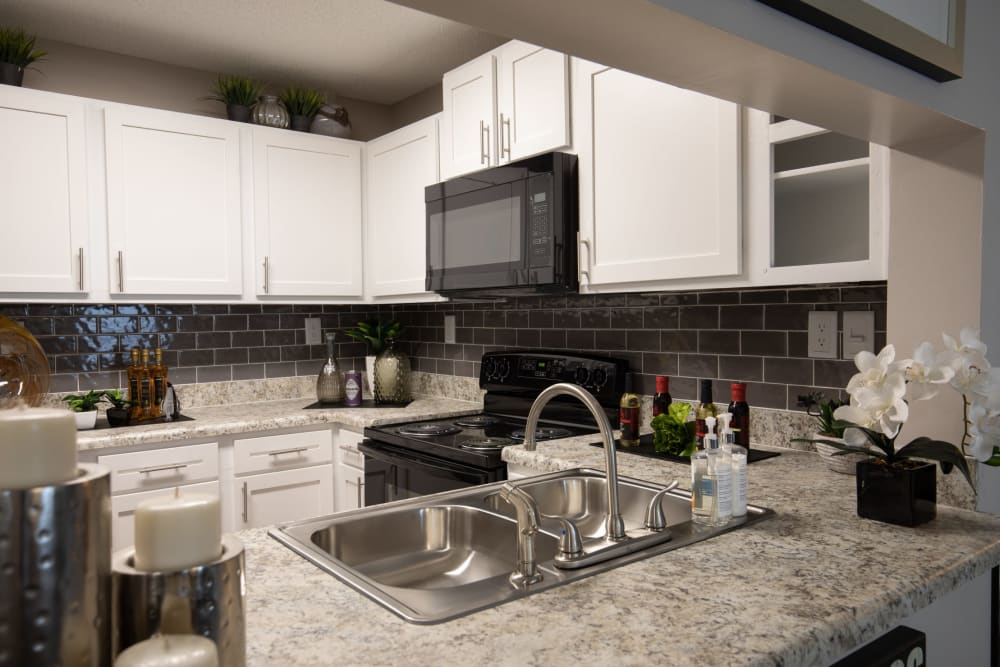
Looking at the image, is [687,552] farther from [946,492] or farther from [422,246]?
[422,246]

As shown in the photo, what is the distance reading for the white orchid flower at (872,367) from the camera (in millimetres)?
1271

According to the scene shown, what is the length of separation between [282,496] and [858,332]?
2.25 metres

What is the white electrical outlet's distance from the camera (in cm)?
193

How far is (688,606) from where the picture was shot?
0.96 m

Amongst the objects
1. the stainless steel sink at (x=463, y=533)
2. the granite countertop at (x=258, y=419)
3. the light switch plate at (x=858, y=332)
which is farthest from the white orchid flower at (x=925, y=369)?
the granite countertop at (x=258, y=419)

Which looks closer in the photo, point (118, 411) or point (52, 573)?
point (52, 573)

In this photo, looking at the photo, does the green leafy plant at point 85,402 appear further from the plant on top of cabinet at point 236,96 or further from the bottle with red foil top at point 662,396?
the bottle with red foil top at point 662,396

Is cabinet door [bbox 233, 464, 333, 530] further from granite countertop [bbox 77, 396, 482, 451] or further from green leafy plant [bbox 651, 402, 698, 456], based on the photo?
green leafy plant [bbox 651, 402, 698, 456]

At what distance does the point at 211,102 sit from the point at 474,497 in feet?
8.51

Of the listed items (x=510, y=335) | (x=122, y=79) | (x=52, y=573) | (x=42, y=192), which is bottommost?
(x=52, y=573)

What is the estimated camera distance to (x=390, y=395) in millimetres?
3262

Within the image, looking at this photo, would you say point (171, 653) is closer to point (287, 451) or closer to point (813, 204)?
point (813, 204)

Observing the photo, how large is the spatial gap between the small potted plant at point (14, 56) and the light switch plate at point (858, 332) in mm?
2981

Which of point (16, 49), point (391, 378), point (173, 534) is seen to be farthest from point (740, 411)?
point (16, 49)
